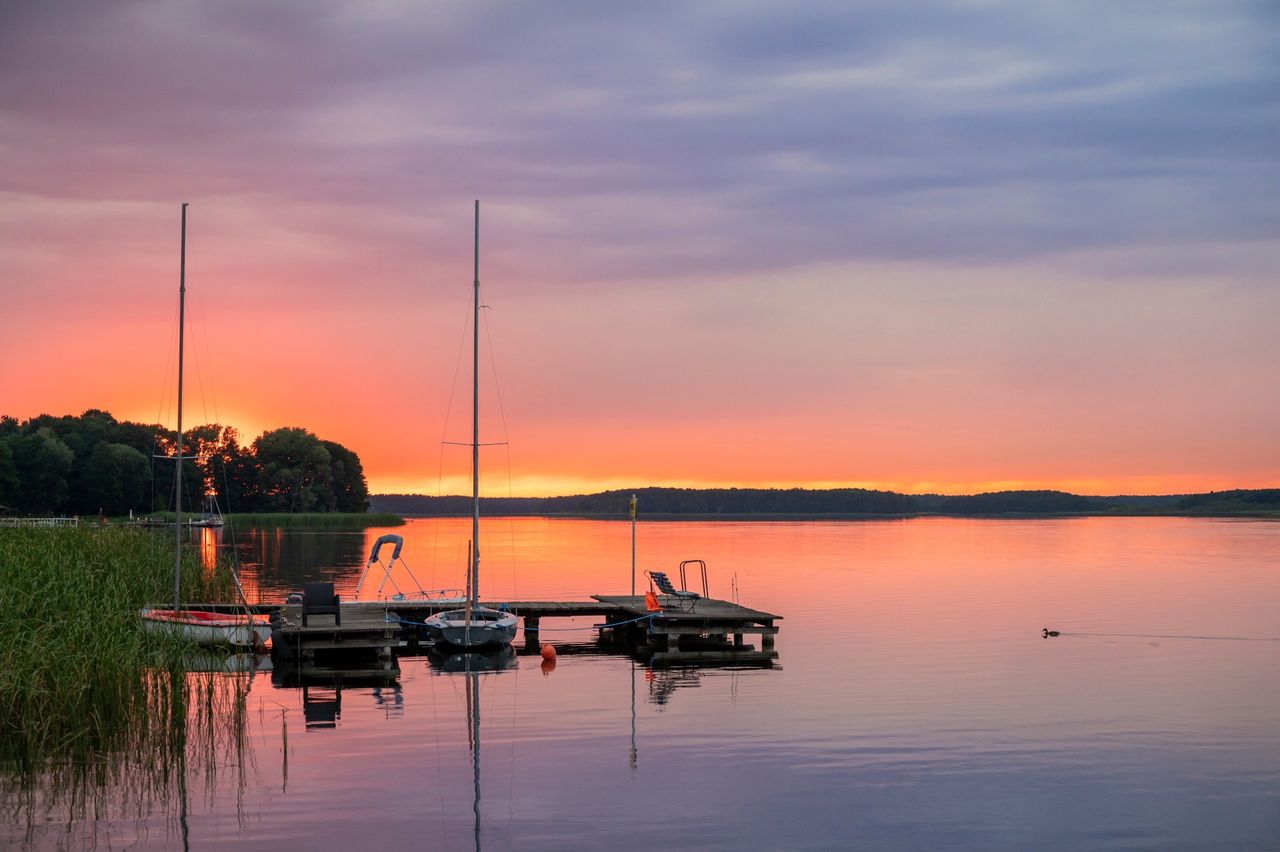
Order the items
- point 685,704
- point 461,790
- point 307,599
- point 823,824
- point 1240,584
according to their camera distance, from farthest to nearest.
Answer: point 1240,584 < point 307,599 < point 685,704 < point 461,790 < point 823,824

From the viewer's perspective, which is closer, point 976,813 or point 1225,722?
point 976,813

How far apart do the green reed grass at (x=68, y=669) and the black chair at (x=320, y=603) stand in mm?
4962

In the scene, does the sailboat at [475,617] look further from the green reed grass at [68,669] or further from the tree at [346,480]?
the tree at [346,480]

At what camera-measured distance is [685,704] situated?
2670 cm

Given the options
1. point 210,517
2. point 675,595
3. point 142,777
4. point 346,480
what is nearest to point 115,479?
point 210,517

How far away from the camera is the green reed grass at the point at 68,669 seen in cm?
1973

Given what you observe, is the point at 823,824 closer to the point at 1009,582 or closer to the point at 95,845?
the point at 95,845

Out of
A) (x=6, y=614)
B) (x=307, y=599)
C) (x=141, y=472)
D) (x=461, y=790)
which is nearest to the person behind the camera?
(x=461, y=790)

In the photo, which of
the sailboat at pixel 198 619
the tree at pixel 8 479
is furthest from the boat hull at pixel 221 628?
the tree at pixel 8 479

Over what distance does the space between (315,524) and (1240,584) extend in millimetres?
108121

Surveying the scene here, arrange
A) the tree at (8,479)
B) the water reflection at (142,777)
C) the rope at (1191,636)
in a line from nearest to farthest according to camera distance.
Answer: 1. the water reflection at (142,777)
2. the rope at (1191,636)
3. the tree at (8,479)

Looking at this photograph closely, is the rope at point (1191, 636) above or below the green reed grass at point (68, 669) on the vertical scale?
below

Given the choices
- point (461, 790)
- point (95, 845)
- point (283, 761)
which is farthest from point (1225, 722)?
point (95, 845)

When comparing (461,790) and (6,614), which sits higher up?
(6,614)
